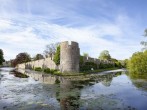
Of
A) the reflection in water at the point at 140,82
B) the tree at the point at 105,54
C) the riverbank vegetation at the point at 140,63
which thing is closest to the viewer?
the reflection in water at the point at 140,82

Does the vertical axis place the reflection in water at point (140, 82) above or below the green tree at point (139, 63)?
below

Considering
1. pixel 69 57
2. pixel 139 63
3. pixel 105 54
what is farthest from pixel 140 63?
pixel 105 54

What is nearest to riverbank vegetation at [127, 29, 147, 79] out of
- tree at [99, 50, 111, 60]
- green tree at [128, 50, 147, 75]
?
green tree at [128, 50, 147, 75]

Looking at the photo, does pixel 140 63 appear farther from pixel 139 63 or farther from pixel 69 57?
pixel 69 57

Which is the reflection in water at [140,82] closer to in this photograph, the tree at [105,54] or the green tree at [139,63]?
the green tree at [139,63]

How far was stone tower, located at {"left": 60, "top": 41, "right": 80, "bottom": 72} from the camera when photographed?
41219 millimetres

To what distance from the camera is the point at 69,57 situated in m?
41.5

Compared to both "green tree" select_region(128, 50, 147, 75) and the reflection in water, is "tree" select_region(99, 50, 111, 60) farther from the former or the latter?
the reflection in water

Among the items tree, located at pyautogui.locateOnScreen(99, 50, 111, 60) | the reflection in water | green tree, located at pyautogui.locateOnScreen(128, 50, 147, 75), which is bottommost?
the reflection in water

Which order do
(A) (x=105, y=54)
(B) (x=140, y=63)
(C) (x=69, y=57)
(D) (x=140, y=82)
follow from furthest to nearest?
(A) (x=105, y=54), (B) (x=140, y=63), (C) (x=69, y=57), (D) (x=140, y=82)

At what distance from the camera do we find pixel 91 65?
60375 mm

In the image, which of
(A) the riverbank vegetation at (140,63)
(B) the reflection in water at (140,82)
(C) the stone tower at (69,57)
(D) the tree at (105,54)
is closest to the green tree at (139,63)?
(A) the riverbank vegetation at (140,63)

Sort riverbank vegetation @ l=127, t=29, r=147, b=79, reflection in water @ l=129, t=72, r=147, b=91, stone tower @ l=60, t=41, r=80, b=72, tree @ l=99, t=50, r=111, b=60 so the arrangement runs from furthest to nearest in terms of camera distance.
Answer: tree @ l=99, t=50, r=111, b=60, riverbank vegetation @ l=127, t=29, r=147, b=79, stone tower @ l=60, t=41, r=80, b=72, reflection in water @ l=129, t=72, r=147, b=91

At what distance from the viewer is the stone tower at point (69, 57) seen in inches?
1623
